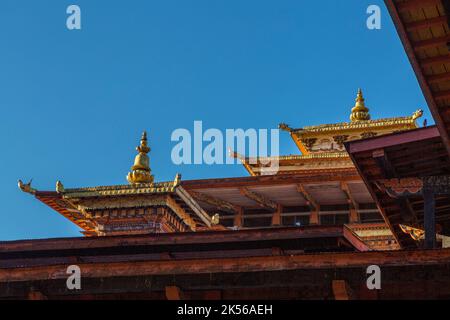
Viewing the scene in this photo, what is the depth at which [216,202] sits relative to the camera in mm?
35188

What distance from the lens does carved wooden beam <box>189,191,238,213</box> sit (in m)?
34.6

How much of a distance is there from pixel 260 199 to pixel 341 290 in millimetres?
20366

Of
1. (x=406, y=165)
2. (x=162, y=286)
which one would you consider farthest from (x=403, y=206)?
(x=162, y=286)

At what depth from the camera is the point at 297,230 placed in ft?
56.4

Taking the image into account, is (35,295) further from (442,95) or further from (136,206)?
(136,206)

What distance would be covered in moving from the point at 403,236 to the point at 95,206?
9503 millimetres

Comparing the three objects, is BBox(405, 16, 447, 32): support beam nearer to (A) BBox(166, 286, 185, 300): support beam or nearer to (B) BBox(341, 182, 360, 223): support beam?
(A) BBox(166, 286, 185, 300): support beam

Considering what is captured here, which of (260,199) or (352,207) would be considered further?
(260,199)

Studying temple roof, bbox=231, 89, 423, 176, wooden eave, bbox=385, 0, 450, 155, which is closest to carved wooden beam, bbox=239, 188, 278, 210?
temple roof, bbox=231, 89, 423, 176

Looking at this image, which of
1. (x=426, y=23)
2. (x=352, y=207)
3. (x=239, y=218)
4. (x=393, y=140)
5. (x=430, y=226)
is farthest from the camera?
(x=239, y=218)

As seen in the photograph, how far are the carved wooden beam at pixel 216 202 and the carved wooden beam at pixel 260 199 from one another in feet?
3.84

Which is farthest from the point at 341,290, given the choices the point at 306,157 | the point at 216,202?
the point at 306,157
